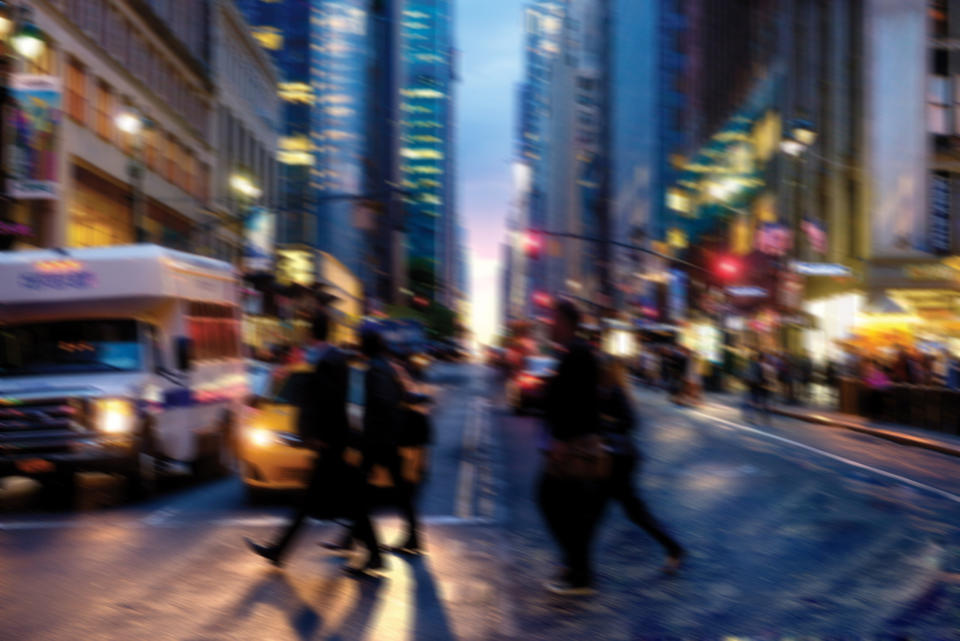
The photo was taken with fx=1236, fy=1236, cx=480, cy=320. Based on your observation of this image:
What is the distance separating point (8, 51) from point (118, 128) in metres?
11.2

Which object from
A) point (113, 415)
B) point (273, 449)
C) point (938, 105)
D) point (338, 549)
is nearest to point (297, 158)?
point (938, 105)

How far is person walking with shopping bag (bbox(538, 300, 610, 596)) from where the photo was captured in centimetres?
798

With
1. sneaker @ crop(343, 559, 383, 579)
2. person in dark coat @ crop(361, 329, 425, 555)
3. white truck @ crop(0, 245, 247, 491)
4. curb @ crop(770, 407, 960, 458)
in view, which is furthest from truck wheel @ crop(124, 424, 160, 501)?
curb @ crop(770, 407, 960, 458)

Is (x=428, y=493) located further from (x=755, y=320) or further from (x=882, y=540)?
(x=755, y=320)

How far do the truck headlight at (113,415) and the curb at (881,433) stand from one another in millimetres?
13630

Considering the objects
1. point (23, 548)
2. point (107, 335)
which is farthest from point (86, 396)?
point (23, 548)

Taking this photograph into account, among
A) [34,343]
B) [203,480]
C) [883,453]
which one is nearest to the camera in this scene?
[34,343]

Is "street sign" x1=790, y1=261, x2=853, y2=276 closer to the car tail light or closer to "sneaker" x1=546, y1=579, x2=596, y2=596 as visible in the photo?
the car tail light

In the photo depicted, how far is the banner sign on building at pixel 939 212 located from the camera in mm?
42688

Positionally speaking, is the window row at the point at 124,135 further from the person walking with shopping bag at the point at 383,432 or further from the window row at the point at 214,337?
the person walking with shopping bag at the point at 383,432

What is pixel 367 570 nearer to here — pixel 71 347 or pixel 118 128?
pixel 71 347

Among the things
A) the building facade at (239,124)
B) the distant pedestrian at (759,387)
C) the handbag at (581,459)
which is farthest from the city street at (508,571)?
the building facade at (239,124)

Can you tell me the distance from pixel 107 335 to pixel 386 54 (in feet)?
517

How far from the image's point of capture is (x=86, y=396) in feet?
43.0
